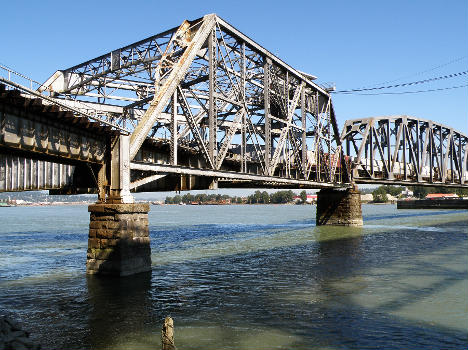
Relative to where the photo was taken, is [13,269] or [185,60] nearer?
[13,269]

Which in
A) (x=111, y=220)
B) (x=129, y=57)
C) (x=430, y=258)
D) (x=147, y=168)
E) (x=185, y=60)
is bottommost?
(x=430, y=258)

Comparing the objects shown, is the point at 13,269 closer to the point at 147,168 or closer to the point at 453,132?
the point at 147,168

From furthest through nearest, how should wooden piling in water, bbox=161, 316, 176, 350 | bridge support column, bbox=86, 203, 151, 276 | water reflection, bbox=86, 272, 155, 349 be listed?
bridge support column, bbox=86, 203, 151, 276 → water reflection, bbox=86, 272, 155, 349 → wooden piling in water, bbox=161, 316, 176, 350

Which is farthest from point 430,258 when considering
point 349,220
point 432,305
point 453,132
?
point 453,132

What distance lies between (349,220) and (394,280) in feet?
128

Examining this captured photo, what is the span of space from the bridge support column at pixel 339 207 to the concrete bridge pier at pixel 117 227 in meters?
41.7

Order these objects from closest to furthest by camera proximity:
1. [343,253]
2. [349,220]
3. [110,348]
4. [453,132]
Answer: [110,348] < [343,253] < [349,220] < [453,132]

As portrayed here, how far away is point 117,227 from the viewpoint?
21.2 m

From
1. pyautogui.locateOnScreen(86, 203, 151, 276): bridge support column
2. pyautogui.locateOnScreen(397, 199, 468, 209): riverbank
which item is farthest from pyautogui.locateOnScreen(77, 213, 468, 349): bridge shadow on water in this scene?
pyautogui.locateOnScreen(397, 199, 468, 209): riverbank

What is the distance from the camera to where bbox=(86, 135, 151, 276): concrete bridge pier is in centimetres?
2112

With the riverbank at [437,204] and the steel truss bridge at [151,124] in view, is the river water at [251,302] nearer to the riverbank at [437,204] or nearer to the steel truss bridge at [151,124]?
the steel truss bridge at [151,124]

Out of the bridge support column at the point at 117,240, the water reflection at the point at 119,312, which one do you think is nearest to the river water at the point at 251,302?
the water reflection at the point at 119,312

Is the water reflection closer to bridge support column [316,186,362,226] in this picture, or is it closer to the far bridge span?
the far bridge span

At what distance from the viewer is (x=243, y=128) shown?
33.4 m
